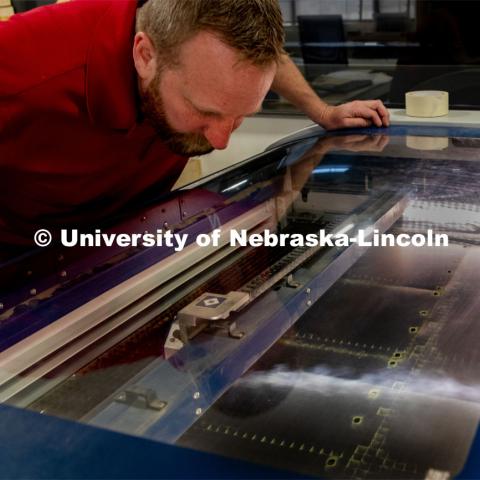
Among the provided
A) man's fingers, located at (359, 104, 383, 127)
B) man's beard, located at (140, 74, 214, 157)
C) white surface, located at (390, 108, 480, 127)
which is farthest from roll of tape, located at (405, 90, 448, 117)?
man's beard, located at (140, 74, 214, 157)

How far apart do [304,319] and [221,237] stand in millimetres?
357

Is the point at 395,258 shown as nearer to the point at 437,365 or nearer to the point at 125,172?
the point at 437,365

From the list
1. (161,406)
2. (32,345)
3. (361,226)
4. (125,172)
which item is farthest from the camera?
(125,172)

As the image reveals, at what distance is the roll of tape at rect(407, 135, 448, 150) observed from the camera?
6.24ft

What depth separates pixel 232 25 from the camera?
110 centimetres

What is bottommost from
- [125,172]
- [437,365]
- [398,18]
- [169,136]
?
[437,365]

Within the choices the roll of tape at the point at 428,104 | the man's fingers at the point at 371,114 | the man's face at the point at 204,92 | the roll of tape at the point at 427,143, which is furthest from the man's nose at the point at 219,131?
the roll of tape at the point at 428,104

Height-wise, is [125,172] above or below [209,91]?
below

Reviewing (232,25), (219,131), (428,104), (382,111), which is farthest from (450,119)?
(232,25)

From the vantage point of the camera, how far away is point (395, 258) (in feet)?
4.28

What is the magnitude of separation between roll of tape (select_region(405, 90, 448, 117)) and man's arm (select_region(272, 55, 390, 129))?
112 mm

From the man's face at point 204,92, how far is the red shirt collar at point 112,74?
3cm

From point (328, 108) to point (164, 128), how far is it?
36.8 inches

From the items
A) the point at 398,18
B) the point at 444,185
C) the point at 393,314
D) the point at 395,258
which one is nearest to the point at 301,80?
the point at 398,18
